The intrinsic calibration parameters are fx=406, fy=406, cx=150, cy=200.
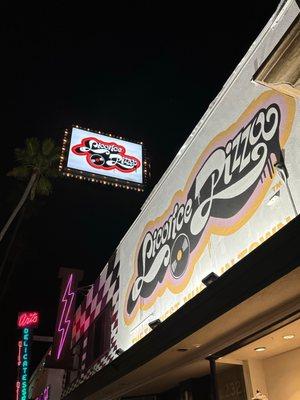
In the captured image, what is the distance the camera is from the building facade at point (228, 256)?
450cm

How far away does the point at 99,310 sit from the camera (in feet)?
40.1

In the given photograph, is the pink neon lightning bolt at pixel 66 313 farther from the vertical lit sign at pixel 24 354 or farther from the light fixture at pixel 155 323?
the light fixture at pixel 155 323

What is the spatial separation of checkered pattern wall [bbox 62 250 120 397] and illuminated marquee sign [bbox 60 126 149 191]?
2.91 m

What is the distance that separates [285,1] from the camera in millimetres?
5148

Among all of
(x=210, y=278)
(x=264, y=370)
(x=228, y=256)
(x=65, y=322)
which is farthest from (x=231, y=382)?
(x=65, y=322)

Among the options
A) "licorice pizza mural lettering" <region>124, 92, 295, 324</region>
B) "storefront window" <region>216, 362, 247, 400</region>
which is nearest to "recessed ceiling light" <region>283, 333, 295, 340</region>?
"storefront window" <region>216, 362, 247, 400</region>

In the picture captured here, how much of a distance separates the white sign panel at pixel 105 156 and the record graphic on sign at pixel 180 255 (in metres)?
6.46

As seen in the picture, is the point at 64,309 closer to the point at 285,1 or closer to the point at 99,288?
the point at 99,288

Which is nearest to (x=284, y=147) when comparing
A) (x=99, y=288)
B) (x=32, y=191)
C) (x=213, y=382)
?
(x=213, y=382)

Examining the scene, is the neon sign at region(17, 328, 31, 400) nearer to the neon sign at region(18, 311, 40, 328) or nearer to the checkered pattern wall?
the neon sign at region(18, 311, 40, 328)

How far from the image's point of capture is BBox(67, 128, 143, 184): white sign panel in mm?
13422

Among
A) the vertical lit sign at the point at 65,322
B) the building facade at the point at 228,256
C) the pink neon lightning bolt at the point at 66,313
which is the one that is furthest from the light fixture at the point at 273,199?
the pink neon lightning bolt at the point at 66,313

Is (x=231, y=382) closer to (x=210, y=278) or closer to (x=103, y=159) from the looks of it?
(x=210, y=278)

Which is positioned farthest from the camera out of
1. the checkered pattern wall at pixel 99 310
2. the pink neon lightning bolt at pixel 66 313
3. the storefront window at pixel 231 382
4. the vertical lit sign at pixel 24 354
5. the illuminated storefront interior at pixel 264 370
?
the vertical lit sign at pixel 24 354
